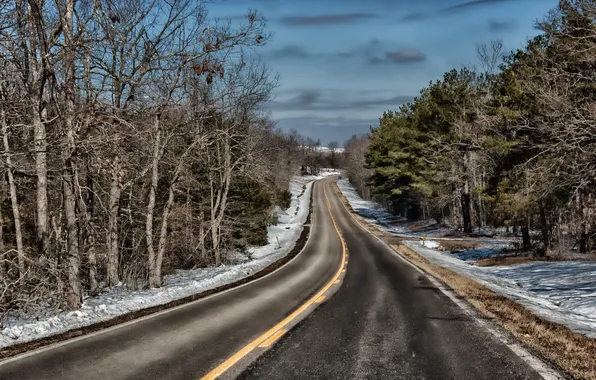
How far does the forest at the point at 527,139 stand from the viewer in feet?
45.5

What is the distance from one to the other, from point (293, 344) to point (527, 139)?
15.8 metres

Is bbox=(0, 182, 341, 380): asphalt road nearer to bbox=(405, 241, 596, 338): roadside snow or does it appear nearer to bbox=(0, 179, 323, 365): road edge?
bbox=(0, 179, 323, 365): road edge

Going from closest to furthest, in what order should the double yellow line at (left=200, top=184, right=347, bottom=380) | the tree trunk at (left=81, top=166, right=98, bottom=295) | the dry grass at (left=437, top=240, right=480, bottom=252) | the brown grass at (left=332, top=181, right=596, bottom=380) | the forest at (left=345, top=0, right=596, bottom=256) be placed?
the double yellow line at (left=200, top=184, right=347, bottom=380)
the brown grass at (left=332, top=181, right=596, bottom=380)
the tree trunk at (left=81, top=166, right=98, bottom=295)
the forest at (left=345, top=0, right=596, bottom=256)
the dry grass at (left=437, top=240, right=480, bottom=252)

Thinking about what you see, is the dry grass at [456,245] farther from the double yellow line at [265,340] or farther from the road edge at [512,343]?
the double yellow line at [265,340]

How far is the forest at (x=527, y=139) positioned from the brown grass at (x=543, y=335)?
18.0 feet

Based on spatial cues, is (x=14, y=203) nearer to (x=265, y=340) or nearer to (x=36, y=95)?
(x=36, y=95)

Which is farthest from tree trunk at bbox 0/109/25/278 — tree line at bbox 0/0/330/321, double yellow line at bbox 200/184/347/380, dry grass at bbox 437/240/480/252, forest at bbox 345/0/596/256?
dry grass at bbox 437/240/480/252

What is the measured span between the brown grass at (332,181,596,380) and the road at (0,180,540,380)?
0.51 meters

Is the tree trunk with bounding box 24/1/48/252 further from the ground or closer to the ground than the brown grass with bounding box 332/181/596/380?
further from the ground

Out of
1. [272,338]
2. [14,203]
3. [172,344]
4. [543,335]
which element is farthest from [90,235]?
[543,335]

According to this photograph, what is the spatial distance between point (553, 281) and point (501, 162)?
11.0 meters

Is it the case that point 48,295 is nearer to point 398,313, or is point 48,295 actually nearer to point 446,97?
point 398,313

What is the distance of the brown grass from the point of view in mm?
5770

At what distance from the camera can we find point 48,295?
941 centimetres
